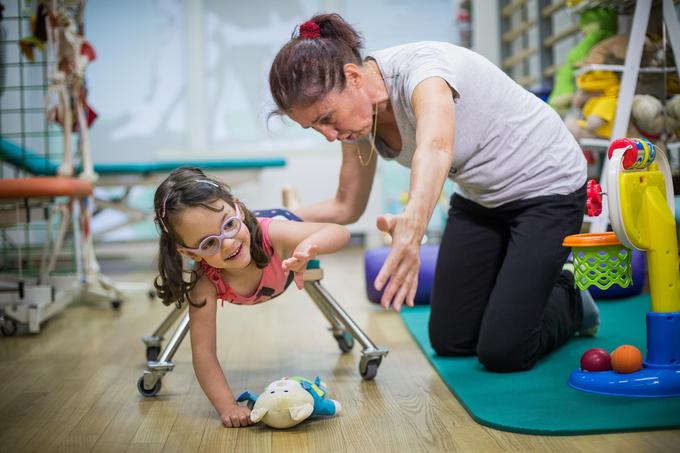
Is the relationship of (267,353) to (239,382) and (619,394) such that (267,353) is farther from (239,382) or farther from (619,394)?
(619,394)

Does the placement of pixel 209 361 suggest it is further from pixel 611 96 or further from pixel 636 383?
pixel 611 96

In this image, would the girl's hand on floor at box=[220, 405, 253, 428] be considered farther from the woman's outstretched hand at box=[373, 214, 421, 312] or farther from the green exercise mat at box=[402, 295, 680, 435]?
the woman's outstretched hand at box=[373, 214, 421, 312]

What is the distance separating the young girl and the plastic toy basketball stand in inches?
19.0

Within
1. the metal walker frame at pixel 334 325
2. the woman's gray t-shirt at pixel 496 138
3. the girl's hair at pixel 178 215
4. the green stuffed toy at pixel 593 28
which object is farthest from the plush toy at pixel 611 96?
the girl's hair at pixel 178 215

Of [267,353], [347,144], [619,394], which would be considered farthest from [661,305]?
[267,353]

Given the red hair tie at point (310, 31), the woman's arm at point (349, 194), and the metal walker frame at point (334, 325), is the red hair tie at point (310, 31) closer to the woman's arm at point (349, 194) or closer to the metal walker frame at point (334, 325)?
the woman's arm at point (349, 194)

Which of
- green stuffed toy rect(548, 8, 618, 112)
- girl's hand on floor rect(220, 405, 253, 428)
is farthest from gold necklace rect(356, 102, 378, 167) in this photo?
green stuffed toy rect(548, 8, 618, 112)

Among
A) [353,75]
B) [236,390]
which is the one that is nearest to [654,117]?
[353,75]

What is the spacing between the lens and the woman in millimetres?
1376

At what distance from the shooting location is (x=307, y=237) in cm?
147

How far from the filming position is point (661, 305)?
1438 mm

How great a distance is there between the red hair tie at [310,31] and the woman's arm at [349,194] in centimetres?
37

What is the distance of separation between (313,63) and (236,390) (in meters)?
0.76

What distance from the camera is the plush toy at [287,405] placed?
1.35 meters
